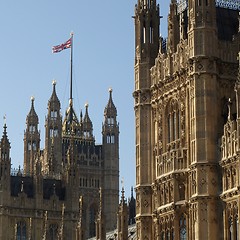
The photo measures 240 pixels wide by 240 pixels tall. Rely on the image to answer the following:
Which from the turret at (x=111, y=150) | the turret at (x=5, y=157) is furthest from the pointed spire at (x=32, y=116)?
the turret at (x=5, y=157)

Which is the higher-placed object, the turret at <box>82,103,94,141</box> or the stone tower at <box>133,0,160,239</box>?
the turret at <box>82,103,94,141</box>

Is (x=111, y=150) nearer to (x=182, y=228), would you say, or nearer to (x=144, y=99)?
(x=144, y=99)

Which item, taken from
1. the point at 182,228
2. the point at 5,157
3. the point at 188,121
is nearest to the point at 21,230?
the point at 5,157

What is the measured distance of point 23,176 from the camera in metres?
114

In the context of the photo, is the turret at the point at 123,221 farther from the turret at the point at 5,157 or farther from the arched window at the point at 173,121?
the turret at the point at 5,157

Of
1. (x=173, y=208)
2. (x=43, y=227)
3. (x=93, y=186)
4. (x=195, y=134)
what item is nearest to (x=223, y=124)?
(x=195, y=134)

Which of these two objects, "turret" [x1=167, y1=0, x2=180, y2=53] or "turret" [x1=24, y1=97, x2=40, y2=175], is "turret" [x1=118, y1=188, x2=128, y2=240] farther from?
"turret" [x1=24, y1=97, x2=40, y2=175]

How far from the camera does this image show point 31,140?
488 ft

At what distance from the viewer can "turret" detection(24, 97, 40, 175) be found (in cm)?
14725

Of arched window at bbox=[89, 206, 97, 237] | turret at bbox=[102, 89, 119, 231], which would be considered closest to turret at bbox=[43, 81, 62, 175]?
turret at bbox=[102, 89, 119, 231]

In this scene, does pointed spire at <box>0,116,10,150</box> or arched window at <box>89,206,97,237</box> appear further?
arched window at <box>89,206,97,237</box>

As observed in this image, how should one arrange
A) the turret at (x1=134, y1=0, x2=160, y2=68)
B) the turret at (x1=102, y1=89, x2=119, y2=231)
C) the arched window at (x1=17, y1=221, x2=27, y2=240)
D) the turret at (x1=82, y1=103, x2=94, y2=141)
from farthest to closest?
the turret at (x1=82, y1=103, x2=94, y2=141) → the turret at (x1=102, y1=89, x2=119, y2=231) → the arched window at (x1=17, y1=221, x2=27, y2=240) → the turret at (x1=134, y1=0, x2=160, y2=68)

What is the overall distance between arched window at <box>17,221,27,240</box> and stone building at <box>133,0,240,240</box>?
4744cm

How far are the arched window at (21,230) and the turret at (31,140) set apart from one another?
36024mm
